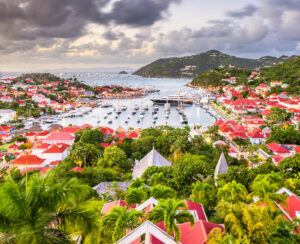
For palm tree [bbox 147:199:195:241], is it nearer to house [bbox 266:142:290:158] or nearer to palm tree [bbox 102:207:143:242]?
palm tree [bbox 102:207:143:242]

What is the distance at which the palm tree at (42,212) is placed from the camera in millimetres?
4074

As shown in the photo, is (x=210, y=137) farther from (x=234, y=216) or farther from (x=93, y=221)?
(x=93, y=221)

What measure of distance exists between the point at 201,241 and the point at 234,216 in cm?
140

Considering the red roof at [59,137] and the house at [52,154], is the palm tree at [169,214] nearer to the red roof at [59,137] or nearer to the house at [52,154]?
the house at [52,154]

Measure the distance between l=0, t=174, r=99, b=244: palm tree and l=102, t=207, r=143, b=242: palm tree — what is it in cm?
206

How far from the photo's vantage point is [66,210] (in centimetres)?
472

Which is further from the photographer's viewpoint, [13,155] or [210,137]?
[210,137]

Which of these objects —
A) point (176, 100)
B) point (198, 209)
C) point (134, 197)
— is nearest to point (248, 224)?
point (198, 209)

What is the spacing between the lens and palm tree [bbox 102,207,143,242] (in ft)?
21.9

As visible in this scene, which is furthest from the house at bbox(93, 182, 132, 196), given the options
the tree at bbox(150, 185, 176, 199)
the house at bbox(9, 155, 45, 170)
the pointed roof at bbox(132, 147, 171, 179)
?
the house at bbox(9, 155, 45, 170)

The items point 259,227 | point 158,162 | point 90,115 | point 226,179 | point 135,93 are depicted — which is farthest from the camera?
point 135,93

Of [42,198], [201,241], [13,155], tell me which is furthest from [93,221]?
[13,155]

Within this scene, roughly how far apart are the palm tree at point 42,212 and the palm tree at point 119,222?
2061 mm

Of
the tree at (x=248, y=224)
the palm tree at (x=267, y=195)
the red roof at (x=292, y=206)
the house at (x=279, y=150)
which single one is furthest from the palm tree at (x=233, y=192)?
the house at (x=279, y=150)
